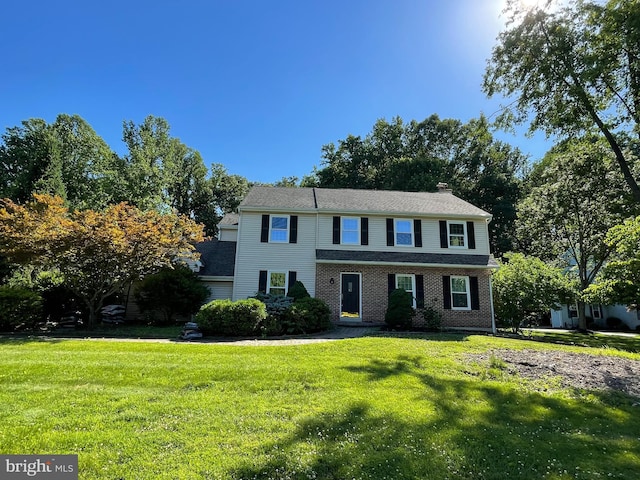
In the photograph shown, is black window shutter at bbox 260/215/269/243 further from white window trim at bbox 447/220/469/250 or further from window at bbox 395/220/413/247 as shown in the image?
white window trim at bbox 447/220/469/250

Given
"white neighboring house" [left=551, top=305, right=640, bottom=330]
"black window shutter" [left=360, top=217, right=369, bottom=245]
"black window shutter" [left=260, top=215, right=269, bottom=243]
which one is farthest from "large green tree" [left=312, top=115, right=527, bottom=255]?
"black window shutter" [left=260, top=215, right=269, bottom=243]

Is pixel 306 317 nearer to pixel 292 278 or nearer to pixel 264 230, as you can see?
pixel 292 278

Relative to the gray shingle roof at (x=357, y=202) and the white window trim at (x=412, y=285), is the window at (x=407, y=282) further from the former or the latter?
the gray shingle roof at (x=357, y=202)

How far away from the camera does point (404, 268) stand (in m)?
16.0

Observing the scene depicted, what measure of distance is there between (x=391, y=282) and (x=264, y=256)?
6.20 m

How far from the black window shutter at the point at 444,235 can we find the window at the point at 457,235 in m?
0.21

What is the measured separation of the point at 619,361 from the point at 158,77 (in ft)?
59.5

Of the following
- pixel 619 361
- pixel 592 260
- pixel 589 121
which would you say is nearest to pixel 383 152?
pixel 592 260

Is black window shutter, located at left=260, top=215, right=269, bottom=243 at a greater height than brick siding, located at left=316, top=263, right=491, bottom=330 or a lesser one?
greater

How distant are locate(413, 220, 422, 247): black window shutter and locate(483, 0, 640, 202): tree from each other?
584 centimetres

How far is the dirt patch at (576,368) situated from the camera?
6871mm

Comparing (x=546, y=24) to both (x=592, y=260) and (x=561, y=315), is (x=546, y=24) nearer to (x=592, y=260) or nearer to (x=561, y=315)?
(x=592, y=260)


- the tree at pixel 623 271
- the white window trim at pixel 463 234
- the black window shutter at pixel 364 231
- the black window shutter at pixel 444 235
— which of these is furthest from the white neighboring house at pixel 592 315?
the black window shutter at pixel 364 231

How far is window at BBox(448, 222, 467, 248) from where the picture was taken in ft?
55.0
